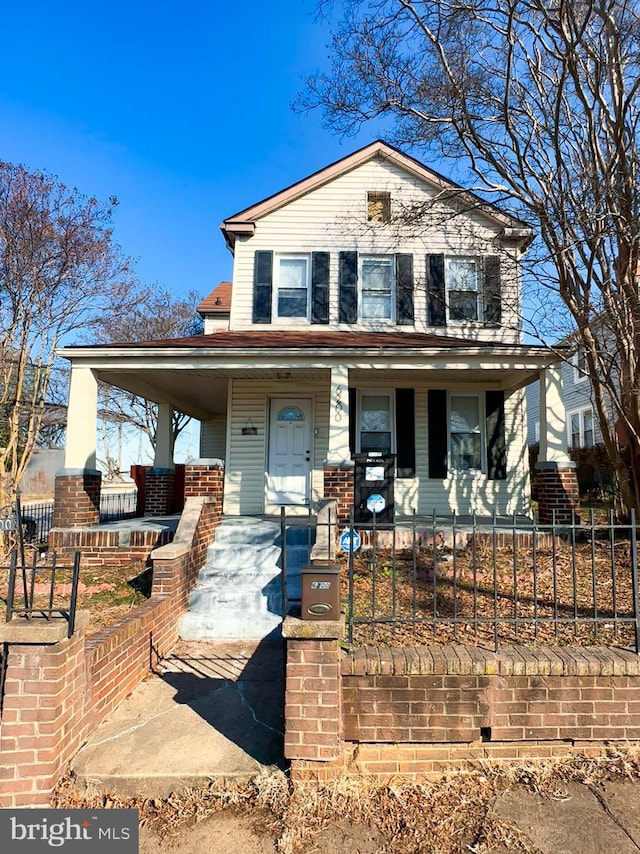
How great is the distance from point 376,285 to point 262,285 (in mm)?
2372

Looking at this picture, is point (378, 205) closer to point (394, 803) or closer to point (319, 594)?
point (319, 594)

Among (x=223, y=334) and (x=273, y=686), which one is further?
(x=223, y=334)

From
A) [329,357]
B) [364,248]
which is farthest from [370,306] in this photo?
[329,357]

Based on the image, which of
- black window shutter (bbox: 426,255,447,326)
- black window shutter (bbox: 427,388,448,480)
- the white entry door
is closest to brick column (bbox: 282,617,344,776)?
the white entry door

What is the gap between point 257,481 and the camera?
955cm

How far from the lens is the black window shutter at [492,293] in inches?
380

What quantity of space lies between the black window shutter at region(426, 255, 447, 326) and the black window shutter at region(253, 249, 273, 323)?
3.27 meters

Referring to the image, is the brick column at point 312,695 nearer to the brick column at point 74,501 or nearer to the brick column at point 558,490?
the brick column at point 74,501

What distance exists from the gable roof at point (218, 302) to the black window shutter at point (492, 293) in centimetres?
692

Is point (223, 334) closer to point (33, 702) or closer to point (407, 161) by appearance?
point (407, 161)

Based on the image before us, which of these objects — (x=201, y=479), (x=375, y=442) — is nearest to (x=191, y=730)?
(x=201, y=479)

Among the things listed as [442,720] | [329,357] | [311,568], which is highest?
[329,357]

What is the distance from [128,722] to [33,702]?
0.91 m

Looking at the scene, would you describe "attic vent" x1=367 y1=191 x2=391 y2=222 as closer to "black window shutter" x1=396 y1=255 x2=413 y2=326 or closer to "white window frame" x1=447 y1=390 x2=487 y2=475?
"black window shutter" x1=396 y1=255 x2=413 y2=326
